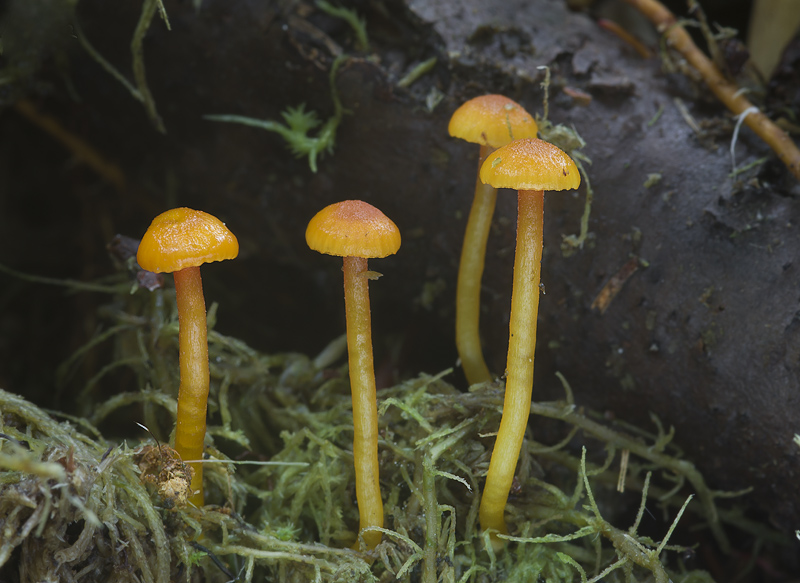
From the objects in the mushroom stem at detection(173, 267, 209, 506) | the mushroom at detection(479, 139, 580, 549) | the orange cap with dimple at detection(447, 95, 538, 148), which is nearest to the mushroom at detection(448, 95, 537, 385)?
the orange cap with dimple at detection(447, 95, 538, 148)

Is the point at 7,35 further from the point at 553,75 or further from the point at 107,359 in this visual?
the point at 553,75

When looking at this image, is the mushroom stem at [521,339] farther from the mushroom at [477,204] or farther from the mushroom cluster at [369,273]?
the mushroom at [477,204]

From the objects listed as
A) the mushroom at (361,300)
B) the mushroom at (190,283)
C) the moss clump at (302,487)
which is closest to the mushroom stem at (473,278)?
the moss clump at (302,487)

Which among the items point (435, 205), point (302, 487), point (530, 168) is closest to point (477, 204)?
point (435, 205)

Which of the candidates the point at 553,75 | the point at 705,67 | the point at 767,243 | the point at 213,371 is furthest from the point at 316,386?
the point at 705,67

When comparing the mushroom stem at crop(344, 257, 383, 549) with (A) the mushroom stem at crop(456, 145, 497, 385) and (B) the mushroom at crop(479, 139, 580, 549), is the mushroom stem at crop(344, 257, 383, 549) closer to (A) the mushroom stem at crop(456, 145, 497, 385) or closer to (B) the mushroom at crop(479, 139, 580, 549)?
(B) the mushroom at crop(479, 139, 580, 549)

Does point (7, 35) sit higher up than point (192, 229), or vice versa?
point (7, 35)
